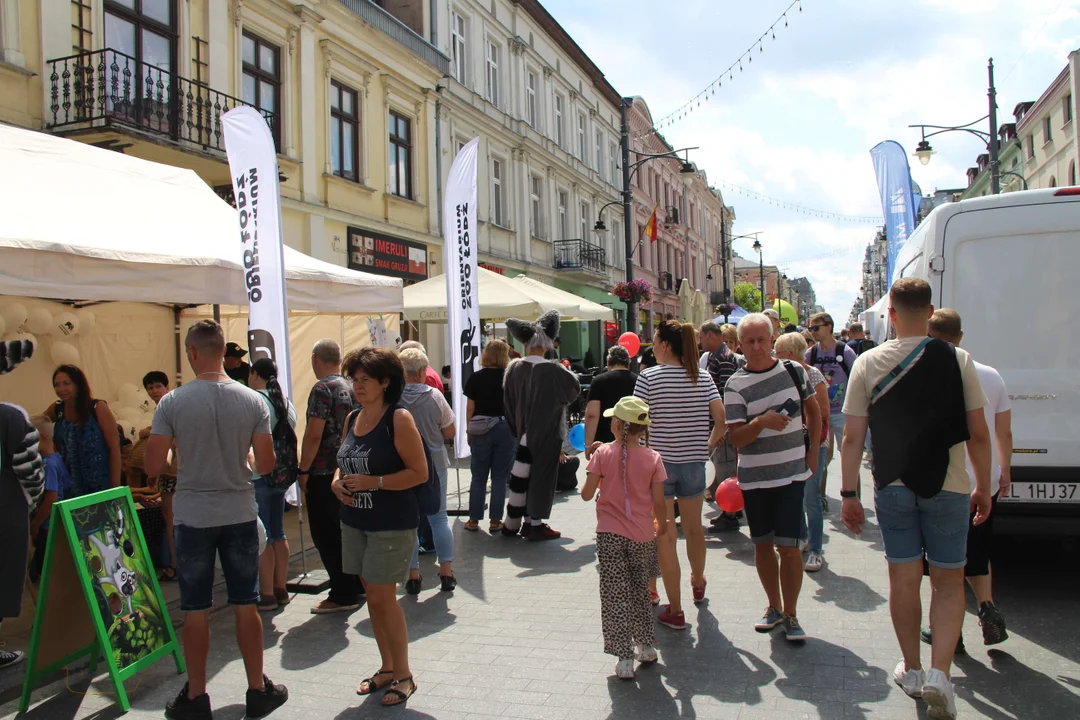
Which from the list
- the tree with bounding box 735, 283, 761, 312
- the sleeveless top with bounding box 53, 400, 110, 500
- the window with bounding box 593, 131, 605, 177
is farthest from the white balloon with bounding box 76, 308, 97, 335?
the tree with bounding box 735, 283, 761, 312

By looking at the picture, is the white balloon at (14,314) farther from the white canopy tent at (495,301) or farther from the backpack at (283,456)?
the white canopy tent at (495,301)

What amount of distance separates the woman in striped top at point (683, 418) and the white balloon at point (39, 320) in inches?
241

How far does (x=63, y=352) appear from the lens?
813 cm

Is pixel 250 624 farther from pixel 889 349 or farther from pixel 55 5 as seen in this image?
pixel 55 5

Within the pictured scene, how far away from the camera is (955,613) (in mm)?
3617

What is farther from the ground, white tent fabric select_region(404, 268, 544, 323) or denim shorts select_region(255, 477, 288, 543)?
white tent fabric select_region(404, 268, 544, 323)

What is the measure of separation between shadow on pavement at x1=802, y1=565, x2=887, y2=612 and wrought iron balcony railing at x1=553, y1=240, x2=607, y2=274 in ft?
73.2

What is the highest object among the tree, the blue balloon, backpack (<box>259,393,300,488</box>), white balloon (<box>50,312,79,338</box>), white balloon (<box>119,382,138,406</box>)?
the tree

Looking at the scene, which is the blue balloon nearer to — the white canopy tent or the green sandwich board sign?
the white canopy tent

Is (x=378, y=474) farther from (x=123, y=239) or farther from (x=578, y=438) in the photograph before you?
(x=578, y=438)

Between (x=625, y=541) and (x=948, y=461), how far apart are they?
1581mm

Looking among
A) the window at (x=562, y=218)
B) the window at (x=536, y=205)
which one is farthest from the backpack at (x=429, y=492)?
the window at (x=562, y=218)

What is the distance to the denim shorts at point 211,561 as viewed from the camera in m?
3.74

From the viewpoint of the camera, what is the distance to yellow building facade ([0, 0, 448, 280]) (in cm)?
974
